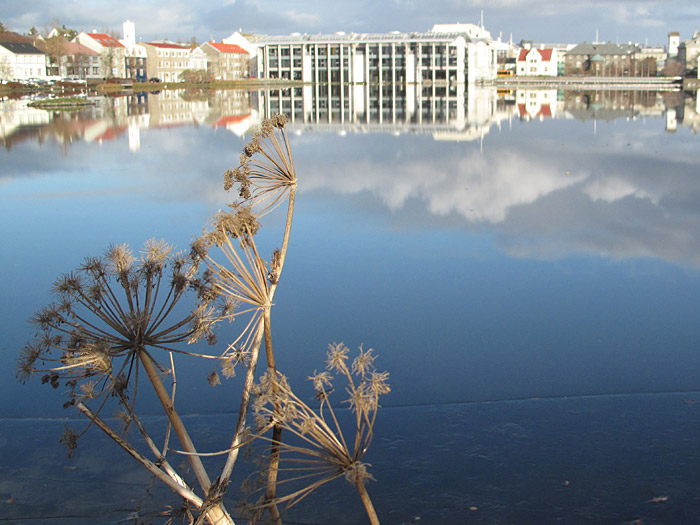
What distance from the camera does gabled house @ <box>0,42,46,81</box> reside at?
81.4m

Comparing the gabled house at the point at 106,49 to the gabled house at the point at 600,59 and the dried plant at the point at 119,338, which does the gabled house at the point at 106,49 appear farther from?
the dried plant at the point at 119,338

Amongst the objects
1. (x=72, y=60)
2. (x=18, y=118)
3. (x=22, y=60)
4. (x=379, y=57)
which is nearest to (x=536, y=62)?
(x=379, y=57)

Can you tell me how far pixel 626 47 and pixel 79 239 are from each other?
421 ft

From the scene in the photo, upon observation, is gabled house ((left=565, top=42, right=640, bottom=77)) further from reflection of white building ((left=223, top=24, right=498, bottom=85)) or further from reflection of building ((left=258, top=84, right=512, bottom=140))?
reflection of building ((left=258, top=84, right=512, bottom=140))

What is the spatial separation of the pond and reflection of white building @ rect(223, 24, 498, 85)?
5729 centimetres

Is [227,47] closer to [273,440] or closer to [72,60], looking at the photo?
[72,60]

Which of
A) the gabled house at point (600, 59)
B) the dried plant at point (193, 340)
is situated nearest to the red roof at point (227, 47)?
the gabled house at point (600, 59)

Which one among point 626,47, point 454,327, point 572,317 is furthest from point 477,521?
point 626,47

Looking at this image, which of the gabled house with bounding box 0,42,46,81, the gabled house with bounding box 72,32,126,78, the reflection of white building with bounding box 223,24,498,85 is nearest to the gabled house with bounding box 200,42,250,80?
the gabled house with bounding box 72,32,126,78

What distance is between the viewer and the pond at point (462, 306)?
190 inches

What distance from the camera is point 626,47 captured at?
408 feet

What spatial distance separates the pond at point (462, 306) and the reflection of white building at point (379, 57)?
2256 inches

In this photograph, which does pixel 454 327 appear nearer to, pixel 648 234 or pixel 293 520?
pixel 293 520

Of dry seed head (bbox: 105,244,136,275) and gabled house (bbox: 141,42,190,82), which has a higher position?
gabled house (bbox: 141,42,190,82)
